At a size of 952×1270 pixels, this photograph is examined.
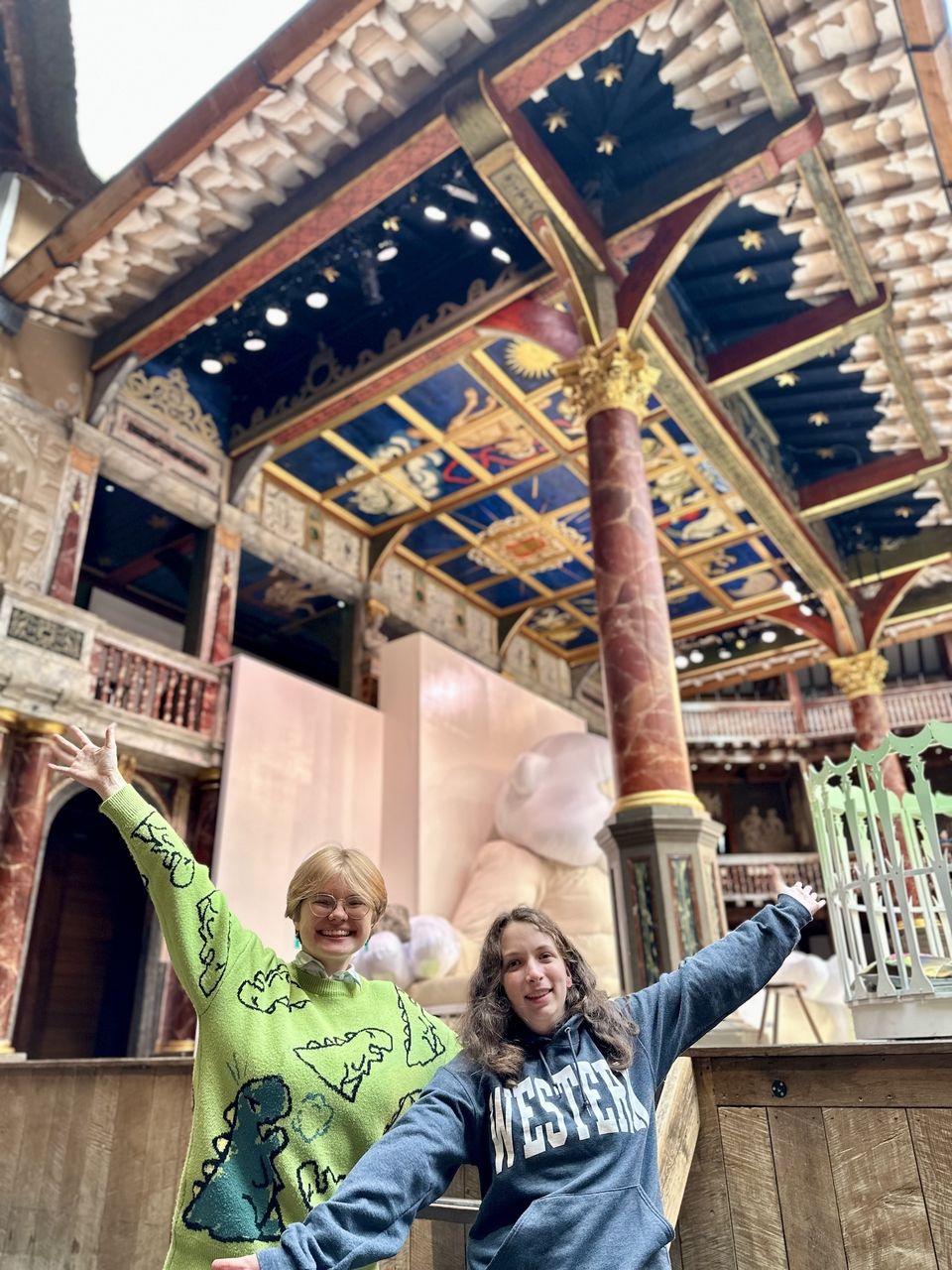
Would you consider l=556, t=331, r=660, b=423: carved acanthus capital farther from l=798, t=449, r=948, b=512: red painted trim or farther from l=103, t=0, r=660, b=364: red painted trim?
l=798, t=449, r=948, b=512: red painted trim

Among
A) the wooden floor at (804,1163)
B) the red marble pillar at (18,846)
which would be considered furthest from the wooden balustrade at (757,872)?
the wooden floor at (804,1163)

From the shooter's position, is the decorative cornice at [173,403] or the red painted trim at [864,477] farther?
the red painted trim at [864,477]

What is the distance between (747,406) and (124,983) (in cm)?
831

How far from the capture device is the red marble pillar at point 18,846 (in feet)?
19.0

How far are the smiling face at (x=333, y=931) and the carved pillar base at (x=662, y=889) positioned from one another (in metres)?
3.08

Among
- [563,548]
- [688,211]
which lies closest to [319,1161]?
[688,211]

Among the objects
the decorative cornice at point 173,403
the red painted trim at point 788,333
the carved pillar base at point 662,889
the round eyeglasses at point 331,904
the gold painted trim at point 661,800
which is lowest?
the round eyeglasses at point 331,904

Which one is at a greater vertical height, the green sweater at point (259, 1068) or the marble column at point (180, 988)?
the marble column at point (180, 988)

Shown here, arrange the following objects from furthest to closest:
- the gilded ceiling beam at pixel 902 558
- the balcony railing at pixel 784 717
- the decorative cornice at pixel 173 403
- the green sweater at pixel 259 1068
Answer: the balcony railing at pixel 784 717
the gilded ceiling beam at pixel 902 558
the decorative cornice at pixel 173 403
the green sweater at pixel 259 1068

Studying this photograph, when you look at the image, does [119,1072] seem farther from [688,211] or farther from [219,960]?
[688,211]

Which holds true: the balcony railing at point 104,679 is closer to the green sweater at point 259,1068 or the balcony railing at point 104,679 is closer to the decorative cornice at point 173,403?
the decorative cornice at point 173,403

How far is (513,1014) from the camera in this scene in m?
1.49

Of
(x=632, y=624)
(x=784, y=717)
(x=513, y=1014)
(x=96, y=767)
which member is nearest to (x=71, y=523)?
(x=632, y=624)

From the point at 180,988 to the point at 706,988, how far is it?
6521 mm
